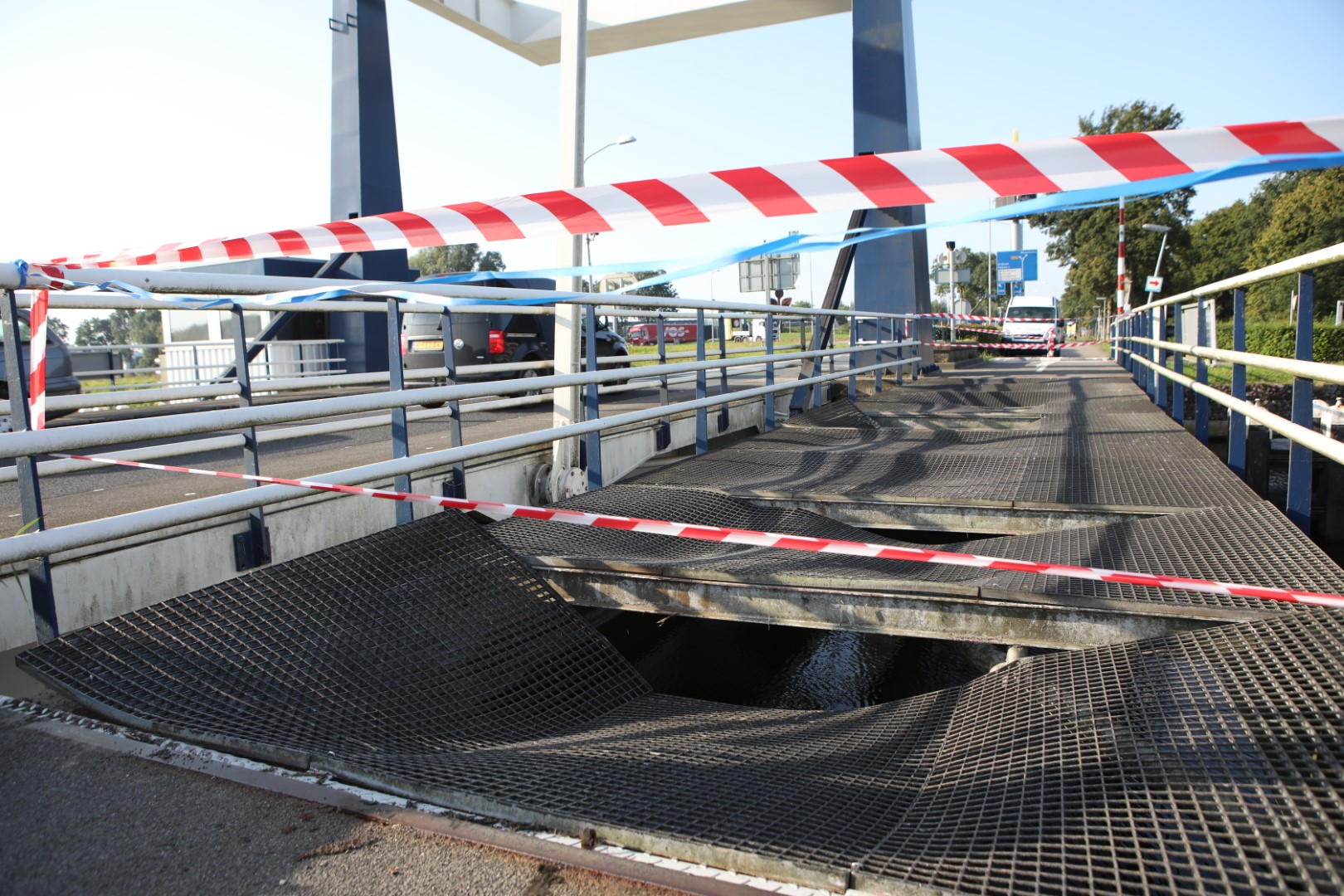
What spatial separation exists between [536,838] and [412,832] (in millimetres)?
256

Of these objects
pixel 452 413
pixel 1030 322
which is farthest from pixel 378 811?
pixel 1030 322

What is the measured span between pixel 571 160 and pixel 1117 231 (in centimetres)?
5675

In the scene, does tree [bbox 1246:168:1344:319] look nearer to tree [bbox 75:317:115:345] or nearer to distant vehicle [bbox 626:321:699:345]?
distant vehicle [bbox 626:321:699:345]

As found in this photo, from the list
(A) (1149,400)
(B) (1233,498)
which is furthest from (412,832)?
(A) (1149,400)

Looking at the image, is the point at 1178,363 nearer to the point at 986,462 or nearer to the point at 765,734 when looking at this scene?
the point at 986,462

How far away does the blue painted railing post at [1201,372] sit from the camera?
6.14 metres

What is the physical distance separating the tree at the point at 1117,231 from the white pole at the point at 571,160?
5442 centimetres

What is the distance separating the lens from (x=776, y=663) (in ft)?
15.5

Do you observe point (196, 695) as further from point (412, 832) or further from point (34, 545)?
point (412, 832)

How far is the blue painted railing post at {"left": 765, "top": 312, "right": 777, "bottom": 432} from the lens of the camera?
7.61 metres

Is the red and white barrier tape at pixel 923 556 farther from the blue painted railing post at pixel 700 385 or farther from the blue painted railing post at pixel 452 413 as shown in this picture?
the blue painted railing post at pixel 700 385

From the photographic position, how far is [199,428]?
2814mm

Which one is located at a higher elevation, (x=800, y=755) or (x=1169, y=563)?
(x=1169, y=563)

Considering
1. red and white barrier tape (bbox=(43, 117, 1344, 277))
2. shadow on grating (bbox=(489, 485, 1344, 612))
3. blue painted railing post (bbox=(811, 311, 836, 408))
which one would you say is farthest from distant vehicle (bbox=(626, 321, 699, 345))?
shadow on grating (bbox=(489, 485, 1344, 612))
